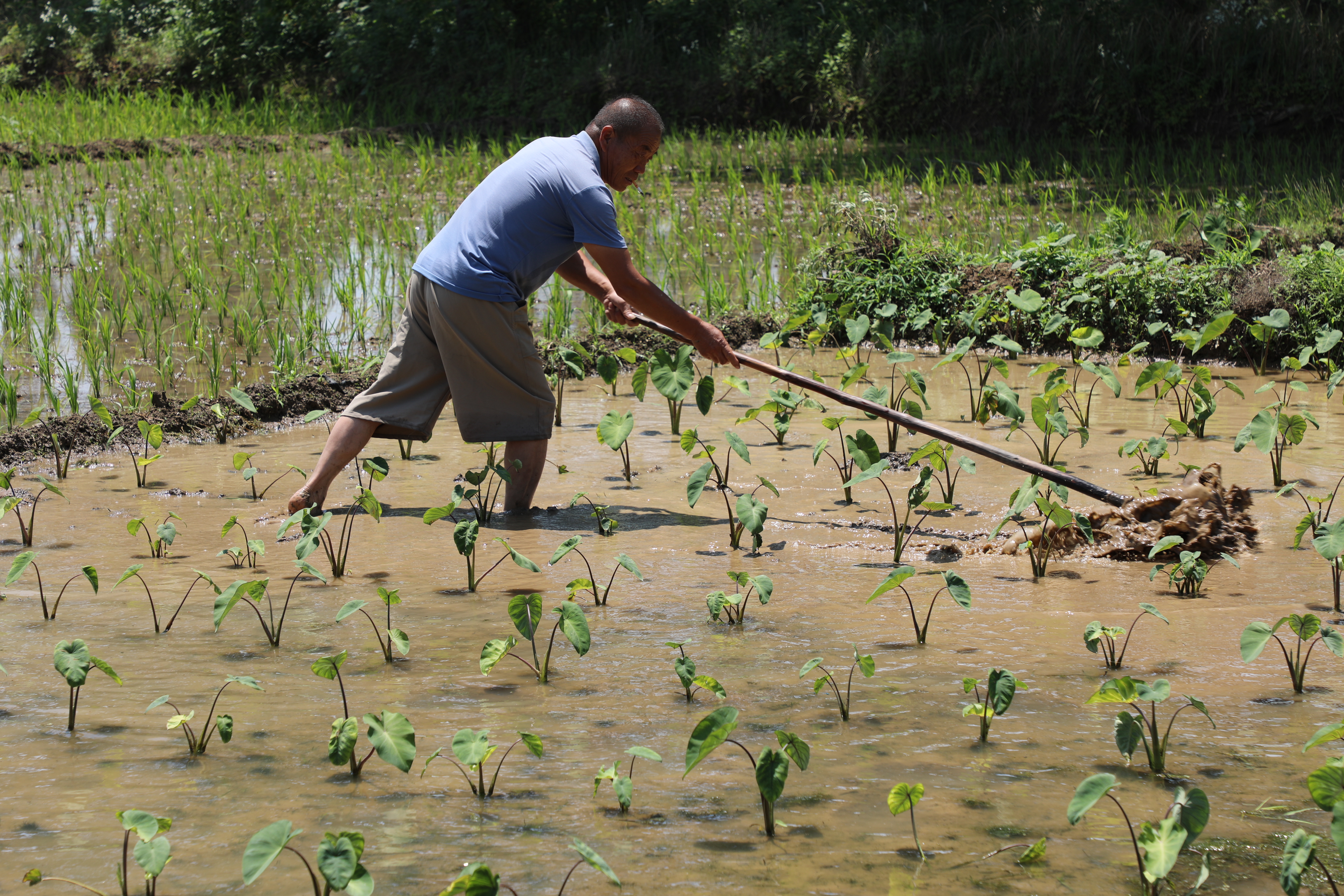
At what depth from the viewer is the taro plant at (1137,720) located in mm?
2176

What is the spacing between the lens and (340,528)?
13.4ft

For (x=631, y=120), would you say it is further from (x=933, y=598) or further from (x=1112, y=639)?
(x=1112, y=639)

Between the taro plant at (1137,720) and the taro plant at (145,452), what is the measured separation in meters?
3.38

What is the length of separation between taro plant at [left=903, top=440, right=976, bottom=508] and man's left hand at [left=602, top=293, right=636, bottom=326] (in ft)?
3.75

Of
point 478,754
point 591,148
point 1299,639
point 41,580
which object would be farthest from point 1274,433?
point 41,580

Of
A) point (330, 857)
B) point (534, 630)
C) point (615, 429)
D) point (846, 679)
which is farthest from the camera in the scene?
point (615, 429)

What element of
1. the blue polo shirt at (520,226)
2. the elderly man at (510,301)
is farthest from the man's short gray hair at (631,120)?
the blue polo shirt at (520,226)

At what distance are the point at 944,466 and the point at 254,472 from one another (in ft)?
8.15

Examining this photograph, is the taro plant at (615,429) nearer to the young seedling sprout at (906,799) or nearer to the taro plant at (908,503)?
the taro plant at (908,503)

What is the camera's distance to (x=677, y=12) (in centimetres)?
1709

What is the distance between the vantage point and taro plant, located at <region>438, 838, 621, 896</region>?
1.73 meters

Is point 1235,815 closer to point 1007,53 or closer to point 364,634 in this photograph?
point 364,634

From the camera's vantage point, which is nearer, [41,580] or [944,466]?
[41,580]

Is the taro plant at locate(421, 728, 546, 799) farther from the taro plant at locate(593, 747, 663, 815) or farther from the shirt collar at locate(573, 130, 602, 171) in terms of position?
the shirt collar at locate(573, 130, 602, 171)
